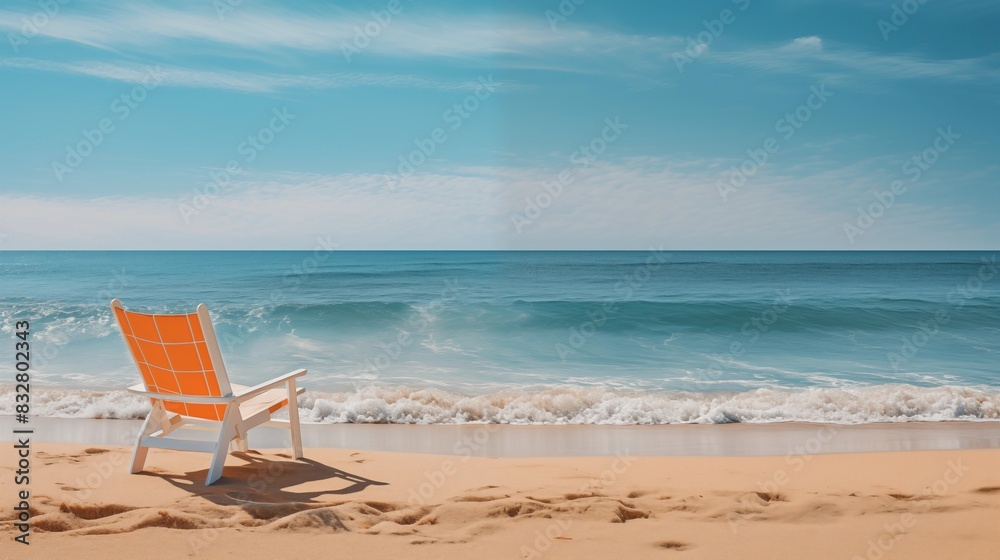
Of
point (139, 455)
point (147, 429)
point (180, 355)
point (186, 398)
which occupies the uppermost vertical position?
point (180, 355)

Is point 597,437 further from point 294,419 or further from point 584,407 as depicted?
point 294,419

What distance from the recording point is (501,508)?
10.6ft

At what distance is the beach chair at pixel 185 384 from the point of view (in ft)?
12.1

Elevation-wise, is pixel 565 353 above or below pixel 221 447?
above

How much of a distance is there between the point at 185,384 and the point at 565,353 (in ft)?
27.9

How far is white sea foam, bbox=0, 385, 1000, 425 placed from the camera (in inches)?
260

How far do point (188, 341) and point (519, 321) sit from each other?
39.7ft

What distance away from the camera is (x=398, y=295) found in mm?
22047

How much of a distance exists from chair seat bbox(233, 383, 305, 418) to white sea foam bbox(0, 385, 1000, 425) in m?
2.02

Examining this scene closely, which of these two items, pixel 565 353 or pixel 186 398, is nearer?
pixel 186 398

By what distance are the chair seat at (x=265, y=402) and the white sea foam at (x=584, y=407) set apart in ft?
6.62

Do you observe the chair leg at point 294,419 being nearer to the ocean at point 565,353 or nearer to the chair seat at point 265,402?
the chair seat at point 265,402

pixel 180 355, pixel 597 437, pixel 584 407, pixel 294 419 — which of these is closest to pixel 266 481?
pixel 294 419

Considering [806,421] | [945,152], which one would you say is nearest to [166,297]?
[806,421]
